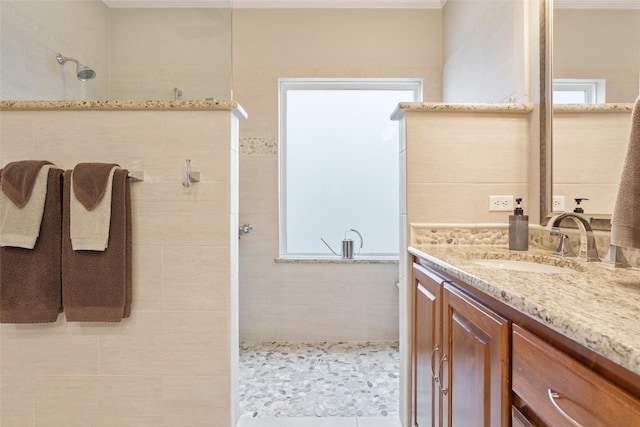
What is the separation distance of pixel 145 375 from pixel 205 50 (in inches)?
68.0

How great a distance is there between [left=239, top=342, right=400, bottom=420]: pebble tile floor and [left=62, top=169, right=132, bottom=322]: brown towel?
36.0 inches

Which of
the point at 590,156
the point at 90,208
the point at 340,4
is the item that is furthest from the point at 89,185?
the point at 340,4

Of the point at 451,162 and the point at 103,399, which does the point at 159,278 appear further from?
the point at 451,162

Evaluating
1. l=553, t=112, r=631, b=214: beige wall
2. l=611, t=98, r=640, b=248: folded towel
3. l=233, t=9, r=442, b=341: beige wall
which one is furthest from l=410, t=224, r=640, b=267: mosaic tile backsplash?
l=233, t=9, r=442, b=341: beige wall

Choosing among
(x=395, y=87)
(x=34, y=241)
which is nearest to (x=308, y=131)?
(x=395, y=87)

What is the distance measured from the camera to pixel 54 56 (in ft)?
6.38

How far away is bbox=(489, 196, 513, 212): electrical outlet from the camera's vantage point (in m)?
1.63

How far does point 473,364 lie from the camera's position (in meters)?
0.88

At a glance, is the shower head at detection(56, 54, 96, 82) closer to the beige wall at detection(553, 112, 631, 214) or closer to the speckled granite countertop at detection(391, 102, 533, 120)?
the speckled granite countertop at detection(391, 102, 533, 120)

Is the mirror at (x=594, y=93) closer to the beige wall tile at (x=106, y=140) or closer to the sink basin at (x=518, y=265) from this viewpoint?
the sink basin at (x=518, y=265)

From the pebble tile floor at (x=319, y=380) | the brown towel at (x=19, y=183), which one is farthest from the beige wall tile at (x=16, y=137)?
the pebble tile floor at (x=319, y=380)

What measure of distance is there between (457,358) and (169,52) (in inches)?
88.7

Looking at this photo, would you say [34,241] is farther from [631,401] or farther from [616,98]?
[616,98]

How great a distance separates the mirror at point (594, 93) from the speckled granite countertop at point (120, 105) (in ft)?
4.56
